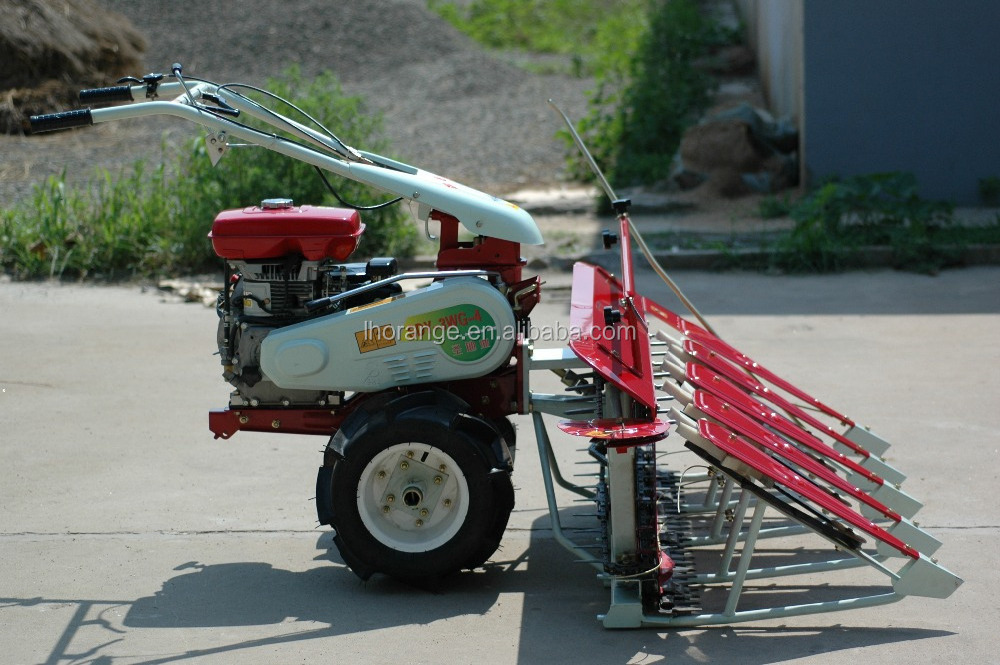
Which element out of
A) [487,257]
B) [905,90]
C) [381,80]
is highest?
[381,80]

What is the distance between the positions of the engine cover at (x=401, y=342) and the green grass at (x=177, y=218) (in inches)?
207

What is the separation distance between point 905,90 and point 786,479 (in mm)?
8186

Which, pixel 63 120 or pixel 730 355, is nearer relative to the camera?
pixel 63 120

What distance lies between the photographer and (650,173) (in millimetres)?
12547

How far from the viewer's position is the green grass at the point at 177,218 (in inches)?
380

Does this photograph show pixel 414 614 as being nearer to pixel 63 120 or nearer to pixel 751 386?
pixel 751 386

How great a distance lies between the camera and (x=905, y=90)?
36.4 feet

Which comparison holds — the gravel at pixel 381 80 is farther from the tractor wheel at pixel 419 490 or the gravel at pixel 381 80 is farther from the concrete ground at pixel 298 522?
the tractor wheel at pixel 419 490

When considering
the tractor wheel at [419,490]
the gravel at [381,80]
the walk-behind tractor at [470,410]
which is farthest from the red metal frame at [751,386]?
the gravel at [381,80]

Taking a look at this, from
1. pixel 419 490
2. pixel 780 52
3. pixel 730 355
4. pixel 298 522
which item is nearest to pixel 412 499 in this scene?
pixel 419 490

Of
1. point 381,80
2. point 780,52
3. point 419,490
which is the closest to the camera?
point 419,490

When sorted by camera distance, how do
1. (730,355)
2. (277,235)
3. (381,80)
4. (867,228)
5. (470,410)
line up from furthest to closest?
(381,80) → (867,228) → (730,355) → (277,235) → (470,410)

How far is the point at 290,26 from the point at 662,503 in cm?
1707

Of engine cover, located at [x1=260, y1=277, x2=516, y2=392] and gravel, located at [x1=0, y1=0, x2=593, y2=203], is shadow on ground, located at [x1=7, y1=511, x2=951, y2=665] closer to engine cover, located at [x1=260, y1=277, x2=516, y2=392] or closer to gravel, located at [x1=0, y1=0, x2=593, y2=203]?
engine cover, located at [x1=260, y1=277, x2=516, y2=392]
